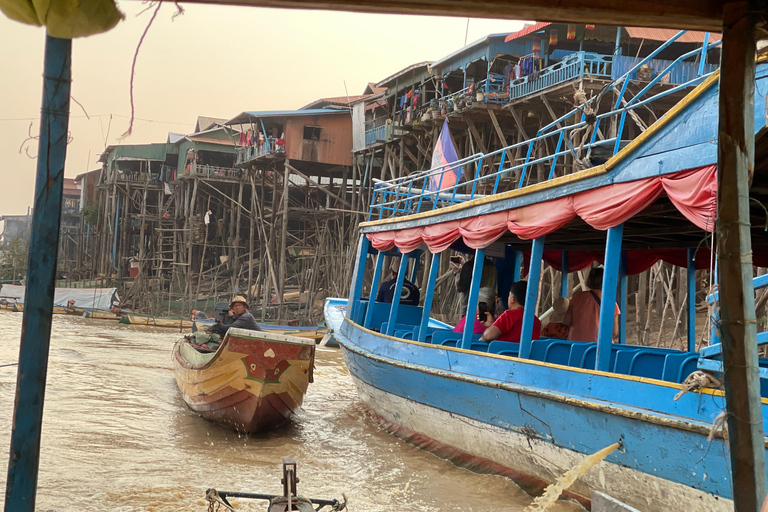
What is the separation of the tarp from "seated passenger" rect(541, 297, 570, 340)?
1.36 metres

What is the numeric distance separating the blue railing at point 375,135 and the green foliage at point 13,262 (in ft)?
69.3

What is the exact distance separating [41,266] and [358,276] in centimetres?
840

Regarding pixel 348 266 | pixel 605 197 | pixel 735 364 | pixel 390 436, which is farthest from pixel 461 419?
pixel 348 266

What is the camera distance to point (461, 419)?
663 centimetres

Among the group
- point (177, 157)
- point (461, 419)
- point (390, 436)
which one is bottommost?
point (390, 436)

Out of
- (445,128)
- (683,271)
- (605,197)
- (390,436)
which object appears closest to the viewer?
(605,197)

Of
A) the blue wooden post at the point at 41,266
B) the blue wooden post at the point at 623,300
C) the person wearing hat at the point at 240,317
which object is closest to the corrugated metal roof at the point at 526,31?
the blue wooden post at the point at 623,300

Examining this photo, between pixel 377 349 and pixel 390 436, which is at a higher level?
pixel 377 349

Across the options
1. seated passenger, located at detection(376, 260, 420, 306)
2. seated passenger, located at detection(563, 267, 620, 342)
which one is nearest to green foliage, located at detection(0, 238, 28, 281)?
seated passenger, located at detection(376, 260, 420, 306)

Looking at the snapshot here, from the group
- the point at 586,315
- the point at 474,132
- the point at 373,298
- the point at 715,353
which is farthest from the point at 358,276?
the point at 474,132

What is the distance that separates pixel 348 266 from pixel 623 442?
17459 mm

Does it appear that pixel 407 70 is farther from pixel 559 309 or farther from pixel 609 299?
pixel 609 299

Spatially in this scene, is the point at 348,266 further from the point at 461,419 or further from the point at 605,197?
the point at 605,197

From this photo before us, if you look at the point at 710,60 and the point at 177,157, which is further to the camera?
the point at 177,157
